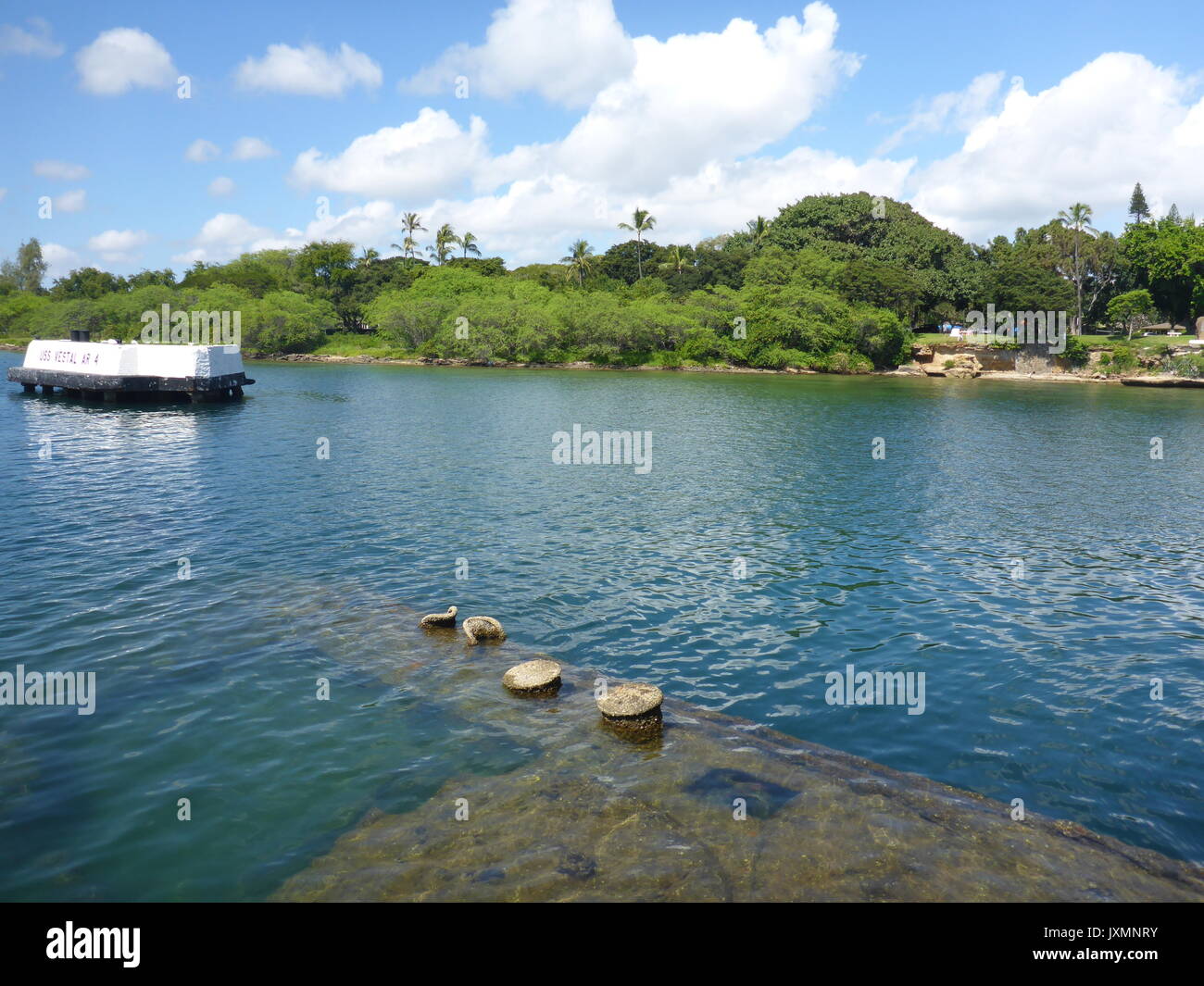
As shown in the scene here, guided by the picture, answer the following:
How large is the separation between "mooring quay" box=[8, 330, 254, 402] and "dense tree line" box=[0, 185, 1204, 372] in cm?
6625

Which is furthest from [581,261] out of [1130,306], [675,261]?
[1130,306]

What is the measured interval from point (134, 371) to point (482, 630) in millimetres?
65005

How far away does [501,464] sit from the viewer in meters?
43.9

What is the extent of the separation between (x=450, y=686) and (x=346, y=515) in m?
16.7

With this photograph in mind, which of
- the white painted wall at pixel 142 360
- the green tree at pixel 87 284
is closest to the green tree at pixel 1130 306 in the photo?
the white painted wall at pixel 142 360

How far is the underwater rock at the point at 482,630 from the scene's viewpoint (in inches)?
761

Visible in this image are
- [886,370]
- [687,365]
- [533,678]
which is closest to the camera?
[533,678]

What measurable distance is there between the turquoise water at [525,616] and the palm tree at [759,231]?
399 ft

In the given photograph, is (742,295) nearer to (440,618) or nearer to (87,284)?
(440,618)

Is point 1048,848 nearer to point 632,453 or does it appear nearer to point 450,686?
point 450,686

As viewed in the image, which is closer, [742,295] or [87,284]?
[742,295]

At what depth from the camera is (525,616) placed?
70.8 ft

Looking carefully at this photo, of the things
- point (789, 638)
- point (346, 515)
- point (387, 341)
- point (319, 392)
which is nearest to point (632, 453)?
point (346, 515)

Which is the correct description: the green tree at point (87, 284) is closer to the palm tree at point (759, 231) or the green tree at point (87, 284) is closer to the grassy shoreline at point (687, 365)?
the grassy shoreline at point (687, 365)
